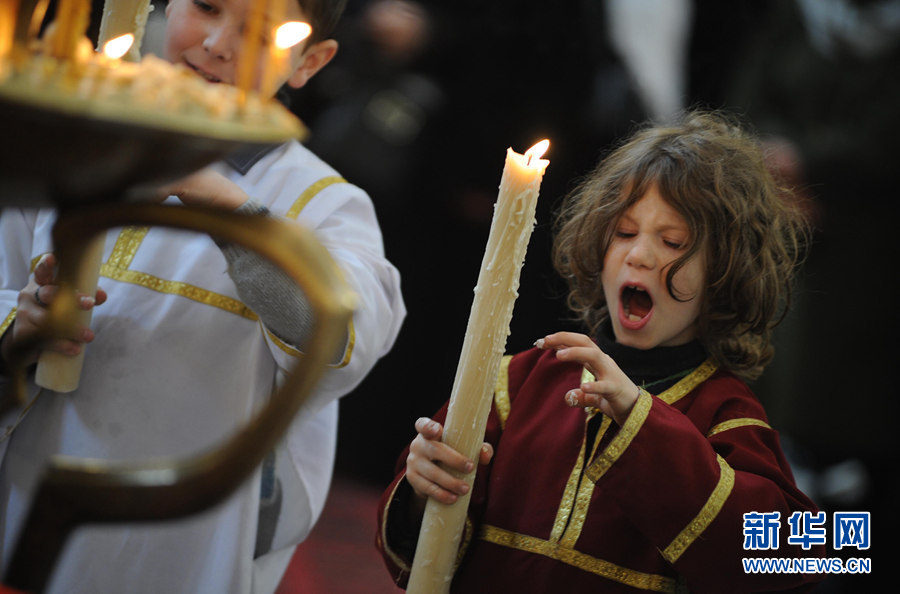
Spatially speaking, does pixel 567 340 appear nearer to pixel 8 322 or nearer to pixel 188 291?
pixel 188 291

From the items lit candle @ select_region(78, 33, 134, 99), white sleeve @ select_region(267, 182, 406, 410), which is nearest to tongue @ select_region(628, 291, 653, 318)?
white sleeve @ select_region(267, 182, 406, 410)

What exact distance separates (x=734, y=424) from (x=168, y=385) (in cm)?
94

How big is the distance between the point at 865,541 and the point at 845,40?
185cm

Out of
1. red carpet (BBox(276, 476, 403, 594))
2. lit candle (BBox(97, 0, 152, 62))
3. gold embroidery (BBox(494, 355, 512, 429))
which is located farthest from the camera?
red carpet (BBox(276, 476, 403, 594))

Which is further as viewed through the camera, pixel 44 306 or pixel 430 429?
pixel 44 306

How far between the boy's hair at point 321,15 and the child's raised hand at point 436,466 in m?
0.85

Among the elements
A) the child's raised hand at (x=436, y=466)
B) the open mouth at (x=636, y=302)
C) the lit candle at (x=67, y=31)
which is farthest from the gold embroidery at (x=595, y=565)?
the lit candle at (x=67, y=31)

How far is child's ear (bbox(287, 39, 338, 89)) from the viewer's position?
5.76 ft

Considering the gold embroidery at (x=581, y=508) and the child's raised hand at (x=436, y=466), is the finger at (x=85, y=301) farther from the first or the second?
the gold embroidery at (x=581, y=508)

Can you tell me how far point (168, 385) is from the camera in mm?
1595

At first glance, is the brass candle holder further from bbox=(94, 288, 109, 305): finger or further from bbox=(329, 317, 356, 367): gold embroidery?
bbox=(329, 317, 356, 367): gold embroidery

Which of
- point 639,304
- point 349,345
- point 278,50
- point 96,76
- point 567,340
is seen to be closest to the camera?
point 96,76

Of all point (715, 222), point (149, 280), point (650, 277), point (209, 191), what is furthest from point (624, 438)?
point (149, 280)

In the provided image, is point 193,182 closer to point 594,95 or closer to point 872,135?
point 594,95
